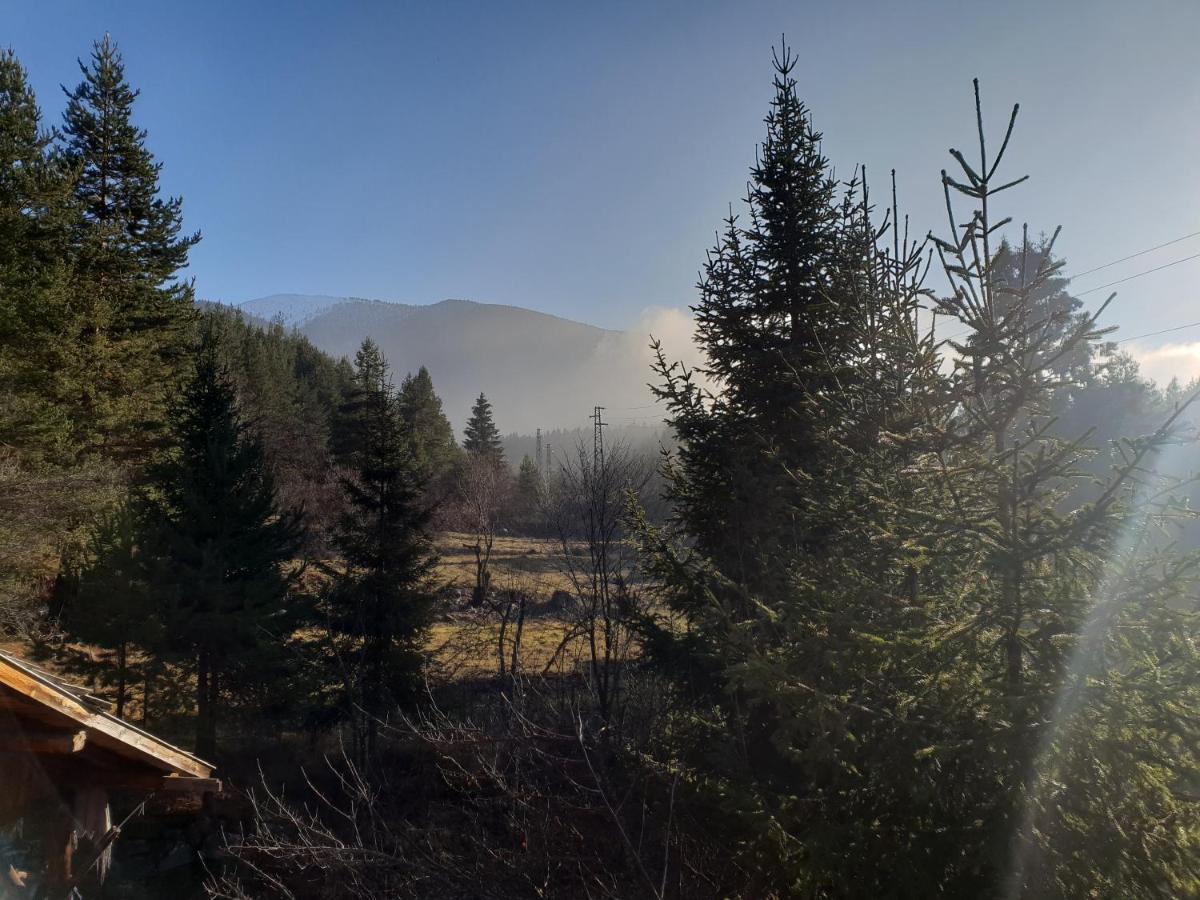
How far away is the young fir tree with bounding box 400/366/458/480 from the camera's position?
42681mm

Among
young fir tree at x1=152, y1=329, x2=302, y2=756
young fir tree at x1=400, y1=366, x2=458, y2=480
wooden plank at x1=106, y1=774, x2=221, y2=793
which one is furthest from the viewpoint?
young fir tree at x1=400, y1=366, x2=458, y2=480

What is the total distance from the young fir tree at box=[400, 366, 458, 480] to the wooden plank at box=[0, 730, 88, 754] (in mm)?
35251

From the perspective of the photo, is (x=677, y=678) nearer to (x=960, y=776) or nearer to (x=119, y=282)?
(x=960, y=776)

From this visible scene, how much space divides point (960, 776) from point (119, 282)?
23.3 metres

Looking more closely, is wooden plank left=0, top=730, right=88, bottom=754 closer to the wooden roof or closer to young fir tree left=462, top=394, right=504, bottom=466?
the wooden roof

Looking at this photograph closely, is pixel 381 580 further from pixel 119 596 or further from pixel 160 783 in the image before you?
pixel 160 783

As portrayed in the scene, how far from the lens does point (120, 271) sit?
61.6 feet

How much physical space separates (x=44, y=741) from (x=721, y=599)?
6.13 metres

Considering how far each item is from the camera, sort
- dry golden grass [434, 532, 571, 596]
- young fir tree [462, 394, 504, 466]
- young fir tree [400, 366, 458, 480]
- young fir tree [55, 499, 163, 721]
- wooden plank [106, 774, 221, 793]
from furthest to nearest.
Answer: young fir tree [462, 394, 504, 466], young fir tree [400, 366, 458, 480], dry golden grass [434, 532, 571, 596], young fir tree [55, 499, 163, 721], wooden plank [106, 774, 221, 793]

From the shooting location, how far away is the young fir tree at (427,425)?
42.7 metres

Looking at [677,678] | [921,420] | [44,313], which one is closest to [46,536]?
[44,313]

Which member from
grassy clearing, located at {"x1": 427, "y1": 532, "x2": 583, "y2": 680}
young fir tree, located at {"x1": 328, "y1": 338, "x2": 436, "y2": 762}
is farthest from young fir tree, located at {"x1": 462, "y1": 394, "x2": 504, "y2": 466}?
young fir tree, located at {"x1": 328, "y1": 338, "x2": 436, "y2": 762}

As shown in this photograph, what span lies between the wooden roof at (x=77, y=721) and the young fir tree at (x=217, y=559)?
10.6 m

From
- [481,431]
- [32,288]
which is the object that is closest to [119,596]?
[32,288]
